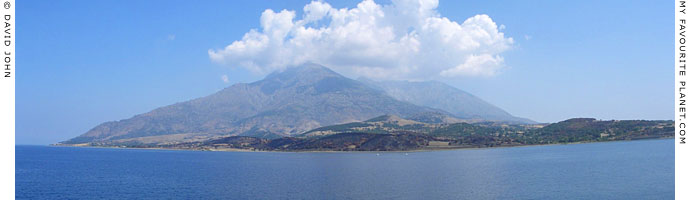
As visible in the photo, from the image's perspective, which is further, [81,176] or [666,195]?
[81,176]

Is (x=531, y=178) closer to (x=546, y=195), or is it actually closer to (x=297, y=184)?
(x=546, y=195)

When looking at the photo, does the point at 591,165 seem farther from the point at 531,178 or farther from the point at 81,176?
the point at 81,176

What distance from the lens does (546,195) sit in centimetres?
8394

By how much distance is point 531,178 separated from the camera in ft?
355

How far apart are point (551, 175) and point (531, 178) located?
813cm
